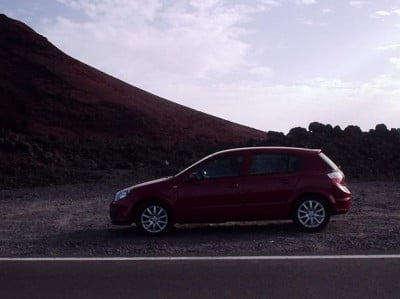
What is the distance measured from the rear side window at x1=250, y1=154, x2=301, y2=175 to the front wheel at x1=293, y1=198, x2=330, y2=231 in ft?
2.07

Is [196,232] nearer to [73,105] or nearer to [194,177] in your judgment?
[194,177]

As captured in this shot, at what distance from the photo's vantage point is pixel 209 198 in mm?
12336

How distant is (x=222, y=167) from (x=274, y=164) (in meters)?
0.92

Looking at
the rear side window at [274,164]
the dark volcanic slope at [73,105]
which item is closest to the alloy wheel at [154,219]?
the rear side window at [274,164]

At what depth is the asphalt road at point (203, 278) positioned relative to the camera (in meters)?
8.08

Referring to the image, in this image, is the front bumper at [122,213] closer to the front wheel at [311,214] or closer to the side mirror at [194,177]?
the side mirror at [194,177]

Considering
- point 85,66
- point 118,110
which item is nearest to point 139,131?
point 118,110

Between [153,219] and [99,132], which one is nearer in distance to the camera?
[153,219]

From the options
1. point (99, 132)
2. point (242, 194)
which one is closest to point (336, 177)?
point (242, 194)

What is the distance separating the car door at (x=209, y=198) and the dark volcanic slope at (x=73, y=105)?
71.6ft

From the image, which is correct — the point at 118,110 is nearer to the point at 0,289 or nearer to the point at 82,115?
the point at 82,115

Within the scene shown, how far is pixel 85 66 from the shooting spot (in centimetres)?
4278

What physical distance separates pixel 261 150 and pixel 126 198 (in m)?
2.52

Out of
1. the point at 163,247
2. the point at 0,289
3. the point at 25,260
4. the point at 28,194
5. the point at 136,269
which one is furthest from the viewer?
the point at 28,194
